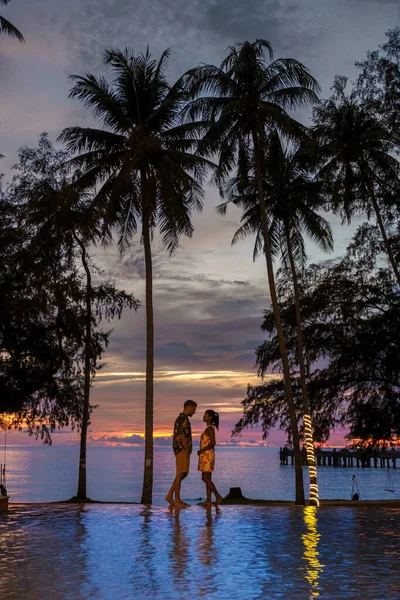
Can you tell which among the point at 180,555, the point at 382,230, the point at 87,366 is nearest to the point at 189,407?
the point at 180,555

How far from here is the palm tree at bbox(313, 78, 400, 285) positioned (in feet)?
115

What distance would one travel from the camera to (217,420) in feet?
53.6

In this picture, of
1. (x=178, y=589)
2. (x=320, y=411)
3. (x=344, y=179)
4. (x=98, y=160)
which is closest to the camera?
(x=178, y=589)

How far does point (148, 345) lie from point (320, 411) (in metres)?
12.4

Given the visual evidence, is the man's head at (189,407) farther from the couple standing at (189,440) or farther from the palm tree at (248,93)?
the palm tree at (248,93)

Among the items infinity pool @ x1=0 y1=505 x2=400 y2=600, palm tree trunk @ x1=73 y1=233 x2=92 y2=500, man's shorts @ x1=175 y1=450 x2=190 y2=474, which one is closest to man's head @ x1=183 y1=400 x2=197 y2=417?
man's shorts @ x1=175 y1=450 x2=190 y2=474

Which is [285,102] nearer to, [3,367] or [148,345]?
[148,345]

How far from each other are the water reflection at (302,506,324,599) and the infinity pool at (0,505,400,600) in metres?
0.01

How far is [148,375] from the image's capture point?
3027cm

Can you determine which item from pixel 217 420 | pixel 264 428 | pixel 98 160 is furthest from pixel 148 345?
pixel 217 420

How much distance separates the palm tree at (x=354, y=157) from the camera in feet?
115

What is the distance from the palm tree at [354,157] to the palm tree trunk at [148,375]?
9272 millimetres

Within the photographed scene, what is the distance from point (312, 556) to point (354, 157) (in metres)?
27.4

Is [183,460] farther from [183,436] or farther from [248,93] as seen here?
[248,93]
